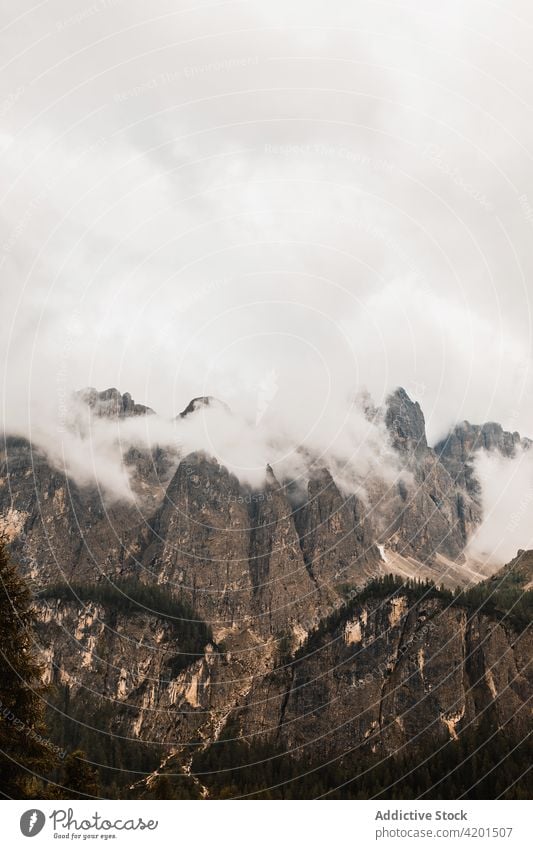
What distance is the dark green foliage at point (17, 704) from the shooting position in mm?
29828

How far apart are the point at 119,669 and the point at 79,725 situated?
78.4 ft

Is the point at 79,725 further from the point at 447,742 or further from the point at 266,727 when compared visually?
the point at 447,742
